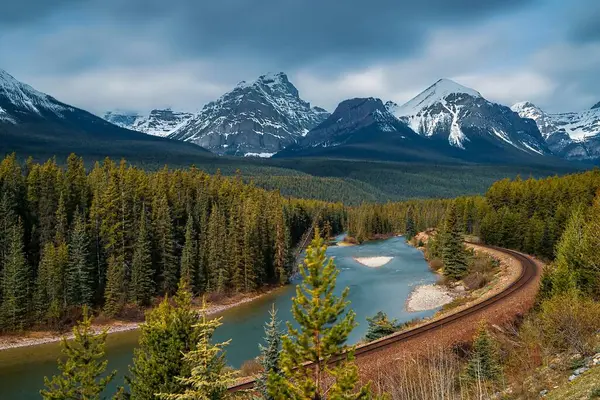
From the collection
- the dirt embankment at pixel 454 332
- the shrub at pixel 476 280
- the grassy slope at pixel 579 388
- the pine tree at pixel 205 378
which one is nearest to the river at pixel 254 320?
the shrub at pixel 476 280

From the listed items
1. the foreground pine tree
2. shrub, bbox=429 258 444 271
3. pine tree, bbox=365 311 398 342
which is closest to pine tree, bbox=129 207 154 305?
pine tree, bbox=365 311 398 342

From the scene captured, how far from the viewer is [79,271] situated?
181 ft

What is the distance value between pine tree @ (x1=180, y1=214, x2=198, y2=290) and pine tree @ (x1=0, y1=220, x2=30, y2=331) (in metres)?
19.4

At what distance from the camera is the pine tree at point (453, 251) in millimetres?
73125

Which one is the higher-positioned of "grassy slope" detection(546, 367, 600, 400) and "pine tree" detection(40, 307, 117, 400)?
"grassy slope" detection(546, 367, 600, 400)

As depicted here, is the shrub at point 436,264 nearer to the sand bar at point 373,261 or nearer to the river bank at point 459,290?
the river bank at point 459,290

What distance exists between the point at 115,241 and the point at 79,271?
23.0 feet

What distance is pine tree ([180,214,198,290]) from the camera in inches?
2586

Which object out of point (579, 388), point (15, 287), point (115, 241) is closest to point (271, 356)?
point (579, 388)

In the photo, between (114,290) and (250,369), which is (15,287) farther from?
(250,369)

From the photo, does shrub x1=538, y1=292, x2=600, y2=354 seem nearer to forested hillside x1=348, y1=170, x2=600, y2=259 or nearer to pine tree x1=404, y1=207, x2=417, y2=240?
forested hillside x1=348, y1=170, x2=600, y2=259

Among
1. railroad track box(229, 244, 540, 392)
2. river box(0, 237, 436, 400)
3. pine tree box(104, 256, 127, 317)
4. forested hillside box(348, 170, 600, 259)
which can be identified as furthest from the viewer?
forested hillside box(348, 170, 600, 259)

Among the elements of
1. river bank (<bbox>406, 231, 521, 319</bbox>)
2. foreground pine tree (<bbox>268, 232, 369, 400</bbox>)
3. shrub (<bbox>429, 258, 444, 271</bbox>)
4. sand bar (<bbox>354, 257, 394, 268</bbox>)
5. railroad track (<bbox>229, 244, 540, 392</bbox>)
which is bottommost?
sand bar (<bbox>354, 257, 394, 268</bbox>)

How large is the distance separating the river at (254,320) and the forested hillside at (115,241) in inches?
246
